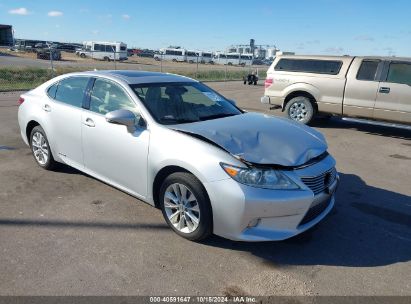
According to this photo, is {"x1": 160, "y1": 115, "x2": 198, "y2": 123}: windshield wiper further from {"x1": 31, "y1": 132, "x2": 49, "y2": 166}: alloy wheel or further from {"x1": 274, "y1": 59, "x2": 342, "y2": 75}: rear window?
{"x1": 274, "y1": 59, "x2": 342, "y2": 75}: rear window

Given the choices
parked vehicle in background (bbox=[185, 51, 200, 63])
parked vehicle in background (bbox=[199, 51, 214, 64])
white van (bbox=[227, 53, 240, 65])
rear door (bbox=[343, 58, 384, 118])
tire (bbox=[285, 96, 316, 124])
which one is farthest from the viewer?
white van (bbox=[227, 53, 240, 65])

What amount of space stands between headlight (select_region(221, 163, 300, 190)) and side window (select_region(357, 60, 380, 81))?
6.90 metres

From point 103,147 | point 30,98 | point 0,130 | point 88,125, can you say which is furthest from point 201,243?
point 0,130

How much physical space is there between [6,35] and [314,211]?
56.7 metres

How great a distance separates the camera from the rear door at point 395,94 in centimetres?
866

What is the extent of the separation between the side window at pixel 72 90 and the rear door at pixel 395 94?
275 inches

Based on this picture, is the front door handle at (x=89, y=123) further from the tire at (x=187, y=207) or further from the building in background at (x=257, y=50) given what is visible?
the building in background at (x=257, y=50)

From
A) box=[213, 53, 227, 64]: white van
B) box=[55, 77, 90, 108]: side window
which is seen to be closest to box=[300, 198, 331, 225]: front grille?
box=[55, 77, 90, 108]: side window

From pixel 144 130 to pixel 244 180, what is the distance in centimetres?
129

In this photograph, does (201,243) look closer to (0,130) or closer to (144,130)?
(144,130)

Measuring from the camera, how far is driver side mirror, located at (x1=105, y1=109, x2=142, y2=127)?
386 centimetres

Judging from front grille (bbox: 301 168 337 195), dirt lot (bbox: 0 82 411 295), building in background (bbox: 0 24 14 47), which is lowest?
dirt lot (bbox: 0 82 411 295)

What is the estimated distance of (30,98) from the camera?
5.67 meters

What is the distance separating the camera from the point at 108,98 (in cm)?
452
